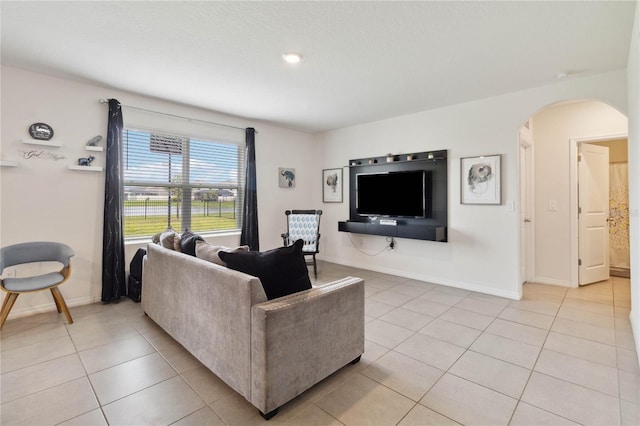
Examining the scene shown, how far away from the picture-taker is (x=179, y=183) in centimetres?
436

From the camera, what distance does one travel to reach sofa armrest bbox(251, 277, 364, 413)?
1661 mm

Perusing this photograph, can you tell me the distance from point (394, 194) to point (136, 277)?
3652 millimetres

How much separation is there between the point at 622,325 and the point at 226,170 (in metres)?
5.11

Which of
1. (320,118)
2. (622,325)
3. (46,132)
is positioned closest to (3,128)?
(46,132)

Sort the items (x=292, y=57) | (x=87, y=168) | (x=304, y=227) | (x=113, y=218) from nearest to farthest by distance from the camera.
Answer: (x=292, y=57), (x=87, y=168), (x=113, y=218), (x=304, y=227)

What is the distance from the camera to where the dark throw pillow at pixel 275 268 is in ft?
6.28

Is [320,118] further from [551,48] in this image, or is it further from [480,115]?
[551,48]

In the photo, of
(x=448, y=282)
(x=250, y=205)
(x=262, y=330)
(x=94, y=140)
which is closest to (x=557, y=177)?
(x=448, y=282)

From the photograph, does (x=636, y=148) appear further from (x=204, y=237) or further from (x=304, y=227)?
(x=204, y=237)

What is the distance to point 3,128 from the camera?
306 centimetres

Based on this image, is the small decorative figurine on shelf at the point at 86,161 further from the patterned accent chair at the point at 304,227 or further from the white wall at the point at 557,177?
the white wall at the point at 557,177

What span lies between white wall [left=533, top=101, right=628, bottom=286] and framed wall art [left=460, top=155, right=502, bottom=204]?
115 centimetres

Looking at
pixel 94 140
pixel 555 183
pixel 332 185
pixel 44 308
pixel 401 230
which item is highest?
pixel 94 140

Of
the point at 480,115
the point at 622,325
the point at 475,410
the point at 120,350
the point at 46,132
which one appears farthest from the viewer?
the point at 480,115
